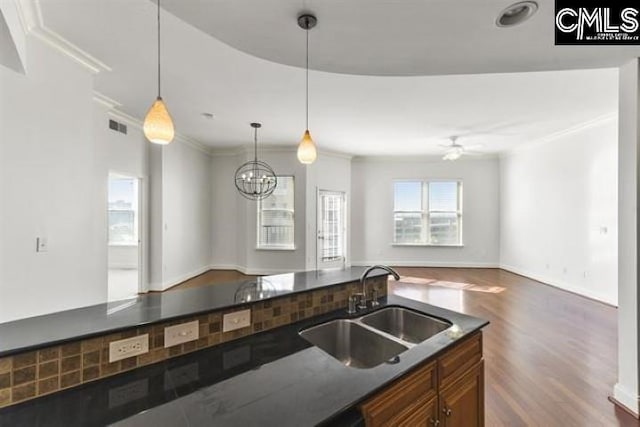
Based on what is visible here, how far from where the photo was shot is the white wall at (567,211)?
14.8ft

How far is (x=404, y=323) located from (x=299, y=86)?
2886mm

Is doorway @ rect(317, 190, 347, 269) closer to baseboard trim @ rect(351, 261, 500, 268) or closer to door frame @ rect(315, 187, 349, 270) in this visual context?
door frame @ rect(315, 187, 349, 270)

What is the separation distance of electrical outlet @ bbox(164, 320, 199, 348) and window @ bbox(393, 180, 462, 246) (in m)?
7.05

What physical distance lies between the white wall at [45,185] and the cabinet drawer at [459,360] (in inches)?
120

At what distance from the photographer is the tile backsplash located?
2.90ft

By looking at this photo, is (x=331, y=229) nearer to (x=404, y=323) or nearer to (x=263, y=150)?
(x=263, y=150)

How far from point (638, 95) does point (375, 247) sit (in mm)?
6060

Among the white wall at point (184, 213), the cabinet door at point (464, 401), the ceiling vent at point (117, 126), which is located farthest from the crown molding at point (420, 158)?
the cabinet door at point (464, 401)

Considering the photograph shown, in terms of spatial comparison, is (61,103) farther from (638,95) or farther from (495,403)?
(638,95)

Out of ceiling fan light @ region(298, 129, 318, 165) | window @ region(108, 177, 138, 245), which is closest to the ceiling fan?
ceiling fan light @ region(298, 129, 318, 165)

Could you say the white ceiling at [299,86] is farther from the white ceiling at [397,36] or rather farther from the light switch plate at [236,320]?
the light switch plate at [236,320]

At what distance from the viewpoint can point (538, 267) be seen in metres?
6.07

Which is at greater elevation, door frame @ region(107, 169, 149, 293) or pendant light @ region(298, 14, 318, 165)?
pendant light @ region(298, 14, 318, 165)

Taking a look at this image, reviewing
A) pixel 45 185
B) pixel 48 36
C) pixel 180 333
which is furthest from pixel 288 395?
pixel 48 36
